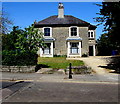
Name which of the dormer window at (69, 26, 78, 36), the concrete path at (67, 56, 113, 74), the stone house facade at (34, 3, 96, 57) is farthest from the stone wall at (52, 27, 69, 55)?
the concrete path at (67, 56, 113, 74)

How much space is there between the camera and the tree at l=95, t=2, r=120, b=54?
48.0 feet

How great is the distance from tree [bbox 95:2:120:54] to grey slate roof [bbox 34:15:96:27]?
43.3ft

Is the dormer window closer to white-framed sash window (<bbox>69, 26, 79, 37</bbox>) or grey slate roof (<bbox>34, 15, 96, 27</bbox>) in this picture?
white-framed sash window (<bbox>69, 26, 79, 37</bbox>)

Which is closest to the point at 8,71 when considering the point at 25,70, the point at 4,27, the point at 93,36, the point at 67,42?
the point at 25,70

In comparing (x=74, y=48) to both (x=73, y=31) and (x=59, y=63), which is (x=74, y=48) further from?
(x=59, y=63)

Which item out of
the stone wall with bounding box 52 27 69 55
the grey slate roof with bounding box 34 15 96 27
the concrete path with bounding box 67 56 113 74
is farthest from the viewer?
the grey slate roof with bounding box 34 15 96 27

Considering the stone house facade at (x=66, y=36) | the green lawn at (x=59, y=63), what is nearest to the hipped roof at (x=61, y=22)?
the stone house facade at (x=66, y=36)

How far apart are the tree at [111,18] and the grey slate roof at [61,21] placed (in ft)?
43.3

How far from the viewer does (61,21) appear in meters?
30.4

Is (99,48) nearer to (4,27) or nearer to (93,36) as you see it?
(93,36)

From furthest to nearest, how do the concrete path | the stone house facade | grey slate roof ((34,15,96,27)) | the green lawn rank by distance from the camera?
1. grey slate roof ((34,15,96,27))
2. the stone house facade
3. the green lawn
4. the concrete path

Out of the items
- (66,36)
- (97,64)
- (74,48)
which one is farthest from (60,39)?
(97,64)

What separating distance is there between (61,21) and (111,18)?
15.9 metres

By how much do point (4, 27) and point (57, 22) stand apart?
11.1 m
